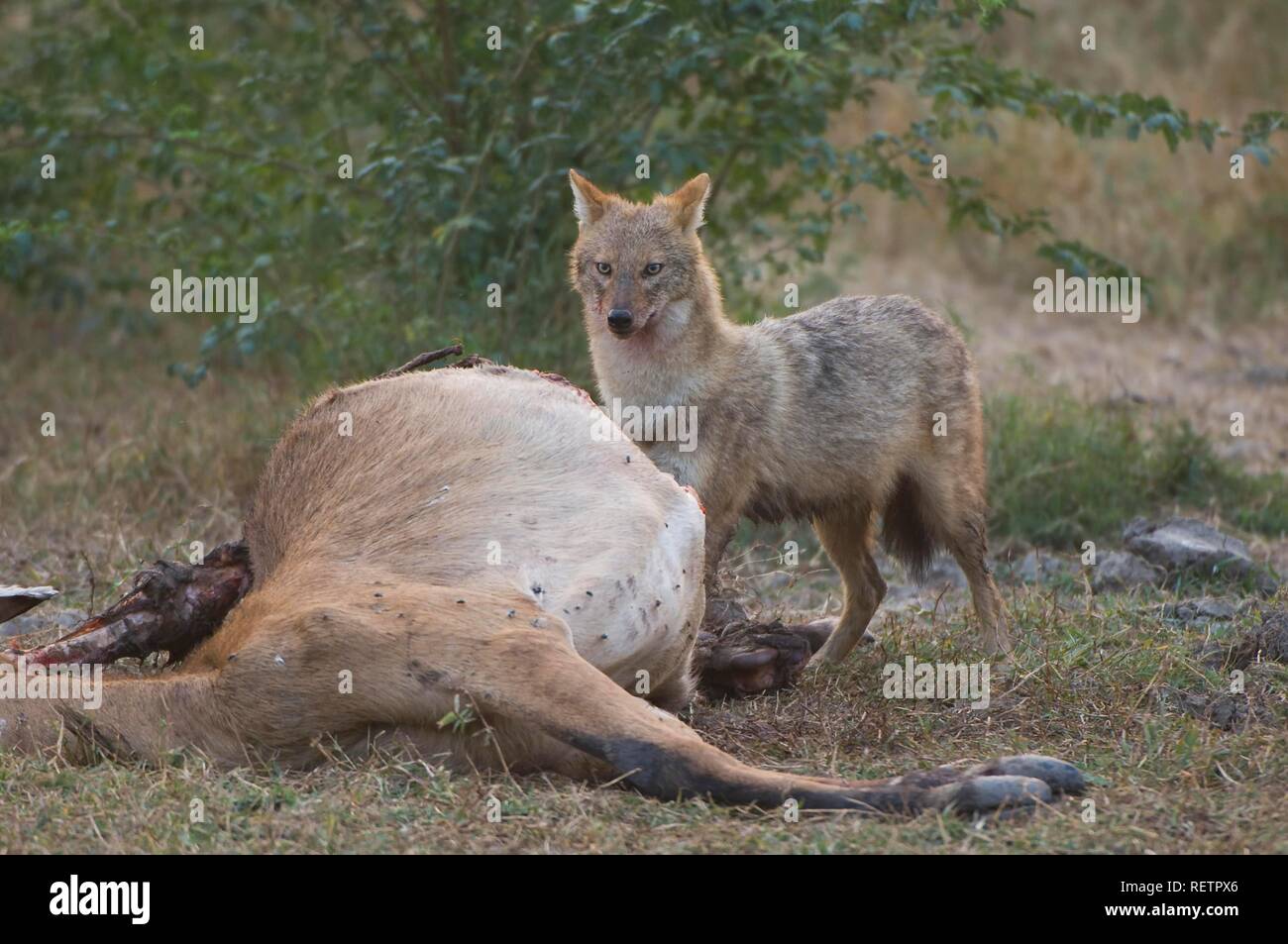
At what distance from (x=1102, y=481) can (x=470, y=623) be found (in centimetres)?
456

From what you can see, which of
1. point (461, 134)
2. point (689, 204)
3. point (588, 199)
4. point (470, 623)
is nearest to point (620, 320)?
point (689, 204)

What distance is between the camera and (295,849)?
3318 millimetres

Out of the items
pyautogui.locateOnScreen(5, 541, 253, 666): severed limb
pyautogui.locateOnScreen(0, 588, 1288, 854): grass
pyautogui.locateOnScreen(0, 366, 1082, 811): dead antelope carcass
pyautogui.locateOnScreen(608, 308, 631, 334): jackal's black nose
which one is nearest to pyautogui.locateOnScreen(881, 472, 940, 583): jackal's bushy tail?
pyautogui.locateOnScreen(608, 308, 631, 334): jackal's black nose

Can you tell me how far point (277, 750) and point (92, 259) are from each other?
Answer: 21.3 feet

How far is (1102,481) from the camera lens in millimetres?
7320

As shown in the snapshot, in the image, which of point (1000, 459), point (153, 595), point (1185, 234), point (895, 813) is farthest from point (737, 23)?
point (1185, 234)

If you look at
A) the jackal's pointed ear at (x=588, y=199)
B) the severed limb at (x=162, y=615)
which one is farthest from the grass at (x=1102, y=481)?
the severed limb at (x=162, y=615)

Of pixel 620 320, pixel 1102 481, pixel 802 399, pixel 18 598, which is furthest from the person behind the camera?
pixel 1102 481

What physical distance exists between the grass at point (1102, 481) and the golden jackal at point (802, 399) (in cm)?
125

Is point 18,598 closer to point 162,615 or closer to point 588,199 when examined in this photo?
point 162,615

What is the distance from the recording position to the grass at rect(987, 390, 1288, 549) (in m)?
7.10

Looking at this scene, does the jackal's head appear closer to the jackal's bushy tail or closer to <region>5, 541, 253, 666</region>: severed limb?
the jackal's bushy tail

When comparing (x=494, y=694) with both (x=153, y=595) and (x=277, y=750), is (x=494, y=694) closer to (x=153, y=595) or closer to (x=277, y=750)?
(x=277, y=750)

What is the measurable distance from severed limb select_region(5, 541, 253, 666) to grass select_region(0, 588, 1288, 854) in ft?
1.25
